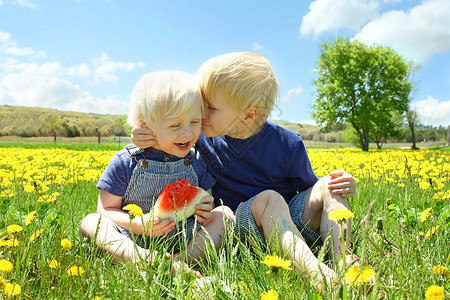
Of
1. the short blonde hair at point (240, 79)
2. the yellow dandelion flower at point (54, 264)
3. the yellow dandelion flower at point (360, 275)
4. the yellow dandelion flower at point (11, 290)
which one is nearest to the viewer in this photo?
the yellow dandelion flower at point (360, 275)

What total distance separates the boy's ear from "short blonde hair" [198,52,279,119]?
24 millimetres

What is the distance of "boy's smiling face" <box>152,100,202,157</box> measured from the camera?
6.19 feet

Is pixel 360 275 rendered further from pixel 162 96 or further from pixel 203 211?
pixel 162 96

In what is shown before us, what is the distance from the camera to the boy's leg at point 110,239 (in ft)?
5.40

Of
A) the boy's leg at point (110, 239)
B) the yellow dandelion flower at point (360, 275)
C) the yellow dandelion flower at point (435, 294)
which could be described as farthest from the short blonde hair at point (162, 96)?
the yellow dandelion flower at point (435, 294)

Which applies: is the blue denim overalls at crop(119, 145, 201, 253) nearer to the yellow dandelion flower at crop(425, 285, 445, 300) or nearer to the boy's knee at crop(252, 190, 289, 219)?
the boy's knee at crop(252, 190, 289, 219)

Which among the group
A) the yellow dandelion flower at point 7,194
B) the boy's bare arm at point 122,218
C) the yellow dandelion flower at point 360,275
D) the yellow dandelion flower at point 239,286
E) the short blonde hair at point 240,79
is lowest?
the yellow dandelion flower at point 7,194

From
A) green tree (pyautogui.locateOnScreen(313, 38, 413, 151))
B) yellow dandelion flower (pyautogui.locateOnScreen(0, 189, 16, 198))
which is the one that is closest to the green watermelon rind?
yellow dandelion flower (pyautogui.locateOnScreen(0, 189, 16, 198))

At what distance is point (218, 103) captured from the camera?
6.79 ft

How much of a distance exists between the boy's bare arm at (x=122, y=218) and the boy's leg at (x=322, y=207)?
78cm

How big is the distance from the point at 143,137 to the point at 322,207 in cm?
117

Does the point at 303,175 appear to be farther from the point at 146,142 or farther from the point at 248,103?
the point at 146,142

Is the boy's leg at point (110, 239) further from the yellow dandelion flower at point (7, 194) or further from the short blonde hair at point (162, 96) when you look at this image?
the yellow dandelion flower at point (7, 194)

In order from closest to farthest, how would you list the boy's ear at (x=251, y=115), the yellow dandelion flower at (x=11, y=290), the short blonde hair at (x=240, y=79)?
the yellow dandelion flower at (x=11, y=290), the short blonde hair at (x=240, y=79), the boy's ear at (x=251, y=115)
